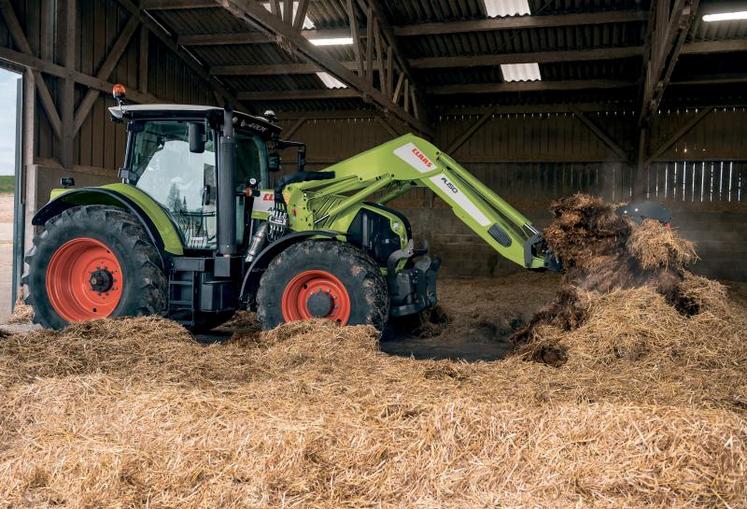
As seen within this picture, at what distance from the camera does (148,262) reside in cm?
759

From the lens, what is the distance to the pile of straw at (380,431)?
3.47m

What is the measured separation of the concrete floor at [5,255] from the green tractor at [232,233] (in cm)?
291

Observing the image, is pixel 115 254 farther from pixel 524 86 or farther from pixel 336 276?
pixel 524 86

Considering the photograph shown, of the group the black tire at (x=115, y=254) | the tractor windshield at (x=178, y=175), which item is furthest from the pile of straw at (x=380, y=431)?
Result: the tractor windshield at (x=178, y=175)

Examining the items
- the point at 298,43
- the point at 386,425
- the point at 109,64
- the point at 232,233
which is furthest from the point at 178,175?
the point at 109,64

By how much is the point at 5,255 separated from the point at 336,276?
770 inches

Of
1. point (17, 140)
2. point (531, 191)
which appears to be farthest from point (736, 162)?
point (17, 140)

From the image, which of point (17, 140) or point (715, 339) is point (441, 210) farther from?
point (715, 339)

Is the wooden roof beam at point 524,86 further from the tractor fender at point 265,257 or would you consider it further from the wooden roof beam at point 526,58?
the tractor fender at point 265,257

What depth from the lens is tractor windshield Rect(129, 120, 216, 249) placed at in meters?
7.91

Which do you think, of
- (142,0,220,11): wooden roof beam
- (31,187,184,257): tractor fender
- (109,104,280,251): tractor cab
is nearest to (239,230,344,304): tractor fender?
(109,104,280,251): tractor cab

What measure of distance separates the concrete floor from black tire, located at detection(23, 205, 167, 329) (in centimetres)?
256

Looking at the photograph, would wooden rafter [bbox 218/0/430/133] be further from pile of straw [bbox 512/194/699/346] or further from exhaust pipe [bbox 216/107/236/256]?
pile of straw [bbox 512/194/699/346]

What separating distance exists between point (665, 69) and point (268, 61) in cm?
799
